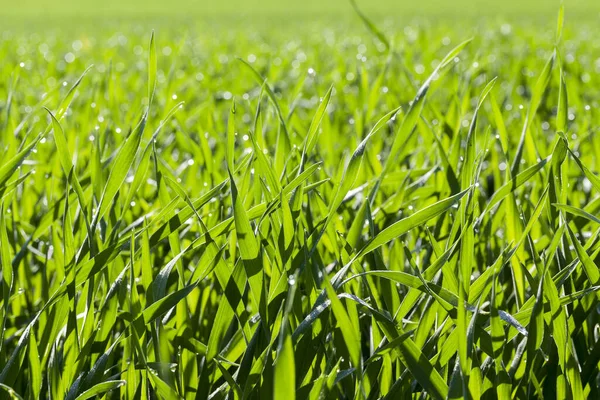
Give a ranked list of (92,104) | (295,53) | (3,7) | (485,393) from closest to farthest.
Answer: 1. (485,393)
2. (92,104)
3. (295,53)
4. (3,7)

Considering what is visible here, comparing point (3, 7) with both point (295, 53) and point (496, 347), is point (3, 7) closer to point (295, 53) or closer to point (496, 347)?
point (295, 53)

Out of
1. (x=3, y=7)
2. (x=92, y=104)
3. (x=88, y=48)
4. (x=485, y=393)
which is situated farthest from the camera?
(x=3, y=7)

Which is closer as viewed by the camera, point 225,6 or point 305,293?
point 305,293

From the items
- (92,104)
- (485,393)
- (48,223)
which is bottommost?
(485,393)

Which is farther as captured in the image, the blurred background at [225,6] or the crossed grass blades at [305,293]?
the blurred background at [225,6]

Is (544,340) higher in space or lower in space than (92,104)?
lower

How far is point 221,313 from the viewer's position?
2.18ft

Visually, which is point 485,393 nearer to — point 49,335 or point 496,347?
point 496,347

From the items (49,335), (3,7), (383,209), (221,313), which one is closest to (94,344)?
(49,335)

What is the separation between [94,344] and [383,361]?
0.29 meters

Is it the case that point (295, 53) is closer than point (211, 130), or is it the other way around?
point (211, 130)

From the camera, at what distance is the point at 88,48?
460cm

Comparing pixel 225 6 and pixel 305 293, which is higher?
pixel 225 6

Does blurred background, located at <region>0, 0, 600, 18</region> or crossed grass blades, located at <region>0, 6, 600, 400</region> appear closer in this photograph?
crossed grass blades, located at <region>0, 6, 600, 400</region>
